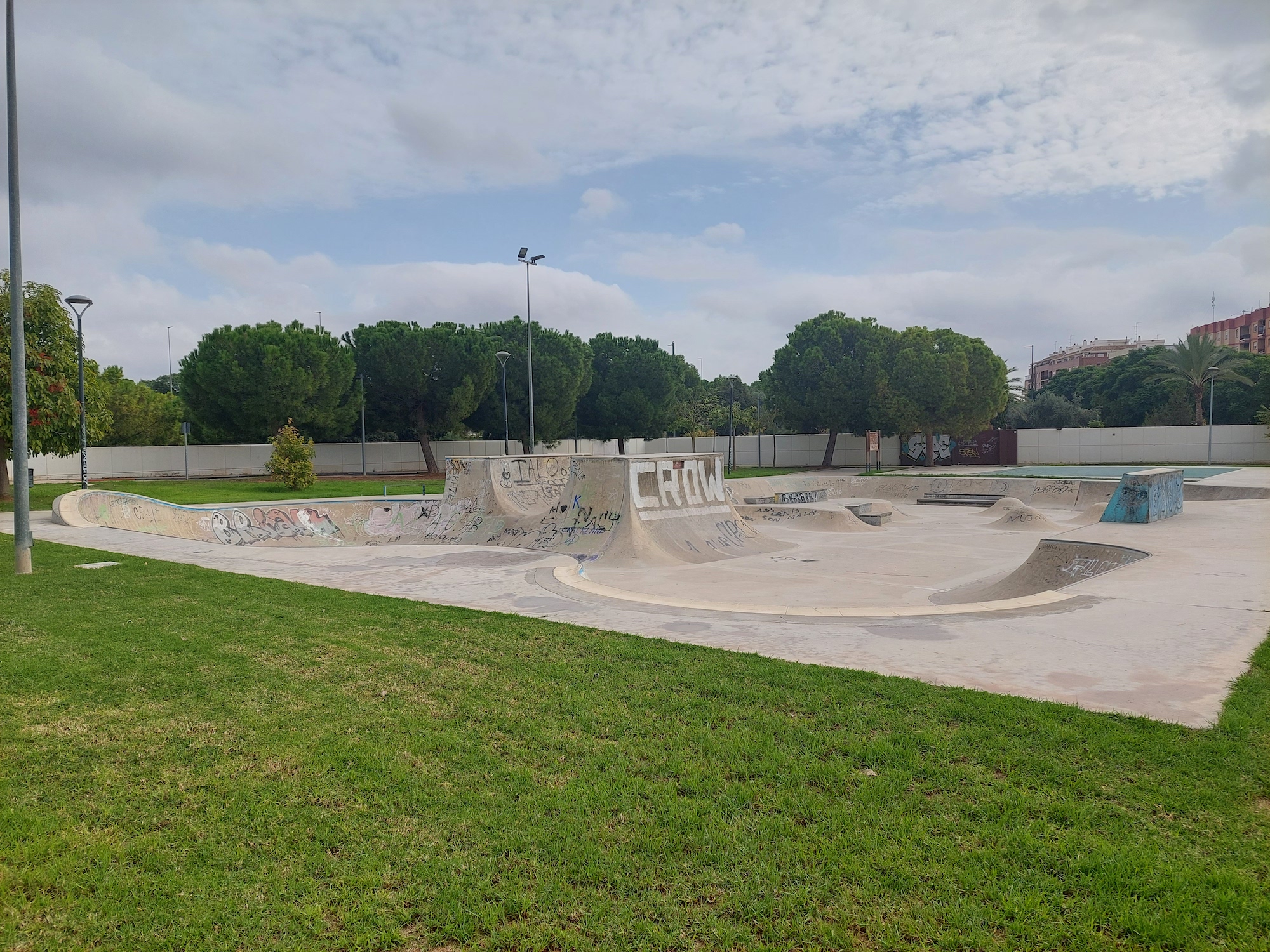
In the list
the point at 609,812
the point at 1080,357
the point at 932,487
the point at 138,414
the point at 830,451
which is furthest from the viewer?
the point at 1080,357

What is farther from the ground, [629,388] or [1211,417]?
[629,388]

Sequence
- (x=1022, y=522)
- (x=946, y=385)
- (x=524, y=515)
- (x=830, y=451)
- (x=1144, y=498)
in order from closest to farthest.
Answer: (x=1144, y=498)
(x=524, y=515)
(x=1022, y=522)
(x=946, y=385)
(x=830, y=451)

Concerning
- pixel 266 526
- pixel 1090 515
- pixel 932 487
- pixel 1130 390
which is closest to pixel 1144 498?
pixel 1090 515

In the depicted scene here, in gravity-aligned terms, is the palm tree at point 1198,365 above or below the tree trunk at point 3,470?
above

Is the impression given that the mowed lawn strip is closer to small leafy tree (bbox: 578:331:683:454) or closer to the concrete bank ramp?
the concrete bank ramp

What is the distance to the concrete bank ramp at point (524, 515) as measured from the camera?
49.7 feet

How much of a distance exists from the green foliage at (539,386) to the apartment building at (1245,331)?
74.9 meters

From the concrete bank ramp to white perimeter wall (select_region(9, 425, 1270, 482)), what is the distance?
24.4 meters

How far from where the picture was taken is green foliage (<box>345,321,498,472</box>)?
4325 cm

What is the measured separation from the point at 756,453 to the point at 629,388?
34.4 ft

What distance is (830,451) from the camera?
51.1 meters

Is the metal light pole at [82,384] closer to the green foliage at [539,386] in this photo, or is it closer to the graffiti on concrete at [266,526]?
the graffiti on concrete at [266,526]

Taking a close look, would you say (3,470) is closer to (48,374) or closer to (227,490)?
(48,374)

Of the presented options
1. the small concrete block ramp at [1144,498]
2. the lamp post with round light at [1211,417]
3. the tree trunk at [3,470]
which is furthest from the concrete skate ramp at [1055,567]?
the lamp post with round light at [1211,417]
